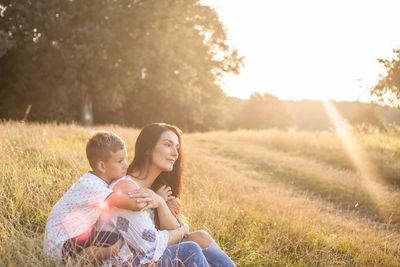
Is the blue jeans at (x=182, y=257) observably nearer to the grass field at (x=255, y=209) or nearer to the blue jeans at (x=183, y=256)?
the blue jeans at (x=183, y=256)

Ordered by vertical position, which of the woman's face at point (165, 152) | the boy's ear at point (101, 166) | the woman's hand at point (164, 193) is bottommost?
the woman's hand at point (164, 193)

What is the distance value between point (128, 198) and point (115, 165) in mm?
391

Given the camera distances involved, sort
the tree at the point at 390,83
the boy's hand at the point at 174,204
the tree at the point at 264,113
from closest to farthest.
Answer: the boy's hand at the point at 174,204 → the tree at the point at 390,83 → the tree at the point at 264,113

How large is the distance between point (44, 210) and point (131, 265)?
1.84 metres

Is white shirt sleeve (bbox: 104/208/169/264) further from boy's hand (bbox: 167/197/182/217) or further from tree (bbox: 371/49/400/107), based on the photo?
tree (bbox: 371/49/400/107)

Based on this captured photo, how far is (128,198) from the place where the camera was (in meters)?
2.51

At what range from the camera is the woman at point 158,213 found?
103 inches

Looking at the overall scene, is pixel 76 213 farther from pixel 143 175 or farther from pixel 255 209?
pixel 255 209

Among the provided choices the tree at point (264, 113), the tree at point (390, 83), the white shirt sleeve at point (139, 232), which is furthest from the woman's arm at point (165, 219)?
the tree at point (264, 113)

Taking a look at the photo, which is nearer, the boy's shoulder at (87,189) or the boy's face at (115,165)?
the boy's shoulder at (87,189)

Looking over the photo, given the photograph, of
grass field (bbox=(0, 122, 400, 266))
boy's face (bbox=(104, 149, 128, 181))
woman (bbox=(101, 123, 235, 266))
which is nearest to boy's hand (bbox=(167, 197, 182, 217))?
woman (bbox=(101, 123, 235, 266))

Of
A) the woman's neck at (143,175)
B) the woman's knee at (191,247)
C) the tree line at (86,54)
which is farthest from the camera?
the tree line at (86,54)

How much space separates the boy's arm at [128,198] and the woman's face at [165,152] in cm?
47

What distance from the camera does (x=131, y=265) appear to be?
2439mm
